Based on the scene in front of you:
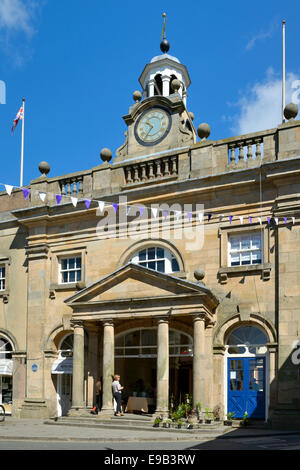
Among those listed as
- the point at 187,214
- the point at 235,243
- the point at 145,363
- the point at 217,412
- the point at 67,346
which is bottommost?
the point at 217,412

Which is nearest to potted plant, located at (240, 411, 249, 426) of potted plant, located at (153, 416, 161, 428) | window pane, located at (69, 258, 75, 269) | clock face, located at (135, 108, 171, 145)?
potted plant, located at (153, 416, 161, 428)

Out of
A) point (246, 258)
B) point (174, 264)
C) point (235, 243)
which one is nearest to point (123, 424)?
point (174, 264)

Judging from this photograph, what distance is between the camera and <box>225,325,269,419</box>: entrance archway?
63.6 ft

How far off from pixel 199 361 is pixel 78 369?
458cm

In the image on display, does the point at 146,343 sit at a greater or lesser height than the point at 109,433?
greater

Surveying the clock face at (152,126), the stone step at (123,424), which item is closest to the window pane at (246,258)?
the stone step at (123,424)

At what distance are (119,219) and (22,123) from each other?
7.54 meters

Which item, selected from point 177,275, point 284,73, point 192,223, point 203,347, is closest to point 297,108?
point 284,73

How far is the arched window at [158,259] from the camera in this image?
856 inches

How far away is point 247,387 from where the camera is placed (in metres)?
19.7

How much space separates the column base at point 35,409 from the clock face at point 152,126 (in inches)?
427

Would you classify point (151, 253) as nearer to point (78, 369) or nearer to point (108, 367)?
point (108, 367)

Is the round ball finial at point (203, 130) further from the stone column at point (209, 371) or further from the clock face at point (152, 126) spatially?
the stone column at point (209, 371)

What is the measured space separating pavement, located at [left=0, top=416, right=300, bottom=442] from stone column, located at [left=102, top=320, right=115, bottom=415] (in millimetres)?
833
